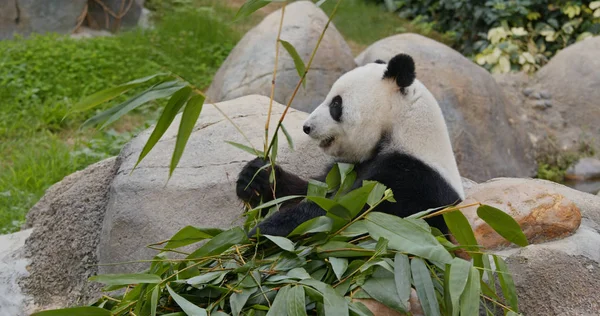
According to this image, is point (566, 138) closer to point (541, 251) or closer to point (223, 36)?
point (223, 36)

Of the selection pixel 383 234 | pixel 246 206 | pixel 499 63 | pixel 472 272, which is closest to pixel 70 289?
pixel 246 206

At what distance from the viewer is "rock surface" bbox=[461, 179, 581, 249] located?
2.84 metres

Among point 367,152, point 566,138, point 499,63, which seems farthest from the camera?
point 499,63

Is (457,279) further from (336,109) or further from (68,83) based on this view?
(68,83)

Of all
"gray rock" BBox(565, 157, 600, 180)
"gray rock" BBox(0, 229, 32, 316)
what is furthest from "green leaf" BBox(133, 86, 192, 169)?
"gray rock" BBox(565, 157, 600, 180)

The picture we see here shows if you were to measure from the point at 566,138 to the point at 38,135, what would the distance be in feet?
16.8

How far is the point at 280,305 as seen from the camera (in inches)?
Answer: 86.0

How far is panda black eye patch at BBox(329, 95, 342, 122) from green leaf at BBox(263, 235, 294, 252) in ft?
2.57

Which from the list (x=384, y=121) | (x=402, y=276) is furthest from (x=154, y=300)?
(x=384, y=121)

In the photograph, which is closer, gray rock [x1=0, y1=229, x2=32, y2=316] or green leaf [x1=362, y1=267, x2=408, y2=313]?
green leaf [x1=362, y1=267, x2=408, y2=313]

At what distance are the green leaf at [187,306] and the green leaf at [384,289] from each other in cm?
52

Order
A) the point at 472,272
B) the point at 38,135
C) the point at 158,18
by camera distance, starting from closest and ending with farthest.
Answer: the point at 472,272 < the point at 38,135 < the point at 158,18

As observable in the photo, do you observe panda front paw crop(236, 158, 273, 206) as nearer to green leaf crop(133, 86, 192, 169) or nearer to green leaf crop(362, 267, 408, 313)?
green leaf crop(133, 86, 192, 169)

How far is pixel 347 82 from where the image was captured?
3.07 meters
